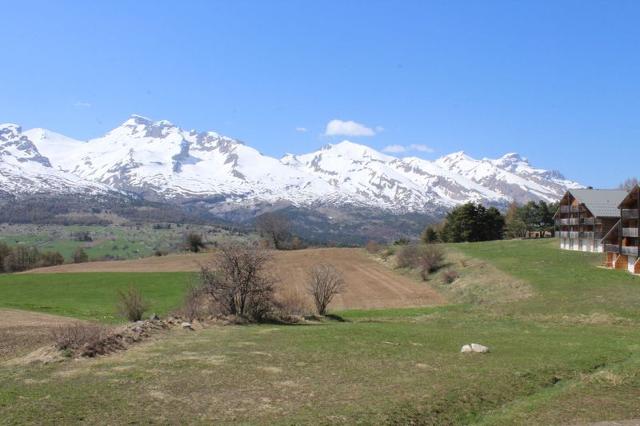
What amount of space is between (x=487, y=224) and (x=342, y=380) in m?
131

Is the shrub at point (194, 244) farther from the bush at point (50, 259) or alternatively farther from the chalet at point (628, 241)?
the chalet at point (628, 241)

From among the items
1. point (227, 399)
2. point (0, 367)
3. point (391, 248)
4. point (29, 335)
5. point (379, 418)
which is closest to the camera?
point (379, 418)

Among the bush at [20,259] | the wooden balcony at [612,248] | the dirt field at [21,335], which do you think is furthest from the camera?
the bush at [20,259]

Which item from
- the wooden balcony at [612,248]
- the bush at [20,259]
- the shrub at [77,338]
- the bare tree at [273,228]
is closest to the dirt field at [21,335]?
the shrub at [77,338]

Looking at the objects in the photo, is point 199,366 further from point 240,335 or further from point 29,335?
point 29,335

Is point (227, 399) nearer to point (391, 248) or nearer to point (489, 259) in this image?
point (489, 259)

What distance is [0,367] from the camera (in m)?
21.5

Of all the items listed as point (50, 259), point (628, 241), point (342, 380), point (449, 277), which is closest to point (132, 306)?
point (342, 380)

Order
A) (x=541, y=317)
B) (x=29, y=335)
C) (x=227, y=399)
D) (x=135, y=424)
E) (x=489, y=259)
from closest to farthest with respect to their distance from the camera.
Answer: (x=135, y=424), (x=227, y=399), (x=29, y=335), (x=541, y=317), (x=489, y=259)

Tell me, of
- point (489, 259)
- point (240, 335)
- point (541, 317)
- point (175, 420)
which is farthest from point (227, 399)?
point (489, 259)

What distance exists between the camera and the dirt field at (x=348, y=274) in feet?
220

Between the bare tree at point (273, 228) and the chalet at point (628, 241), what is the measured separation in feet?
293

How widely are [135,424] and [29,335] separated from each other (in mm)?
23478

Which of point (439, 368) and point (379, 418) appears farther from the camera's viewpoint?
point (439, 368)
